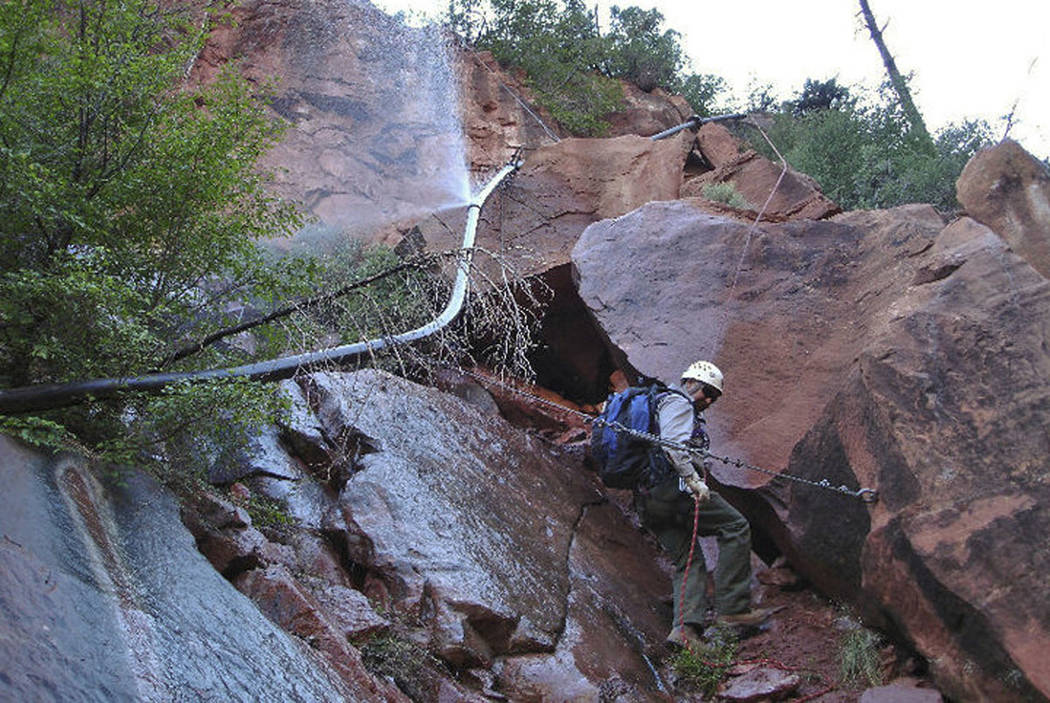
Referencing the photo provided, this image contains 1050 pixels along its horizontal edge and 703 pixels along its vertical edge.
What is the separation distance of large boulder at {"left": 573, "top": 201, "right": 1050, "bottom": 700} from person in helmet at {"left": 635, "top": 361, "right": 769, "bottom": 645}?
1.57 feet

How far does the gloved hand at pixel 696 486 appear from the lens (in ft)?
21.2

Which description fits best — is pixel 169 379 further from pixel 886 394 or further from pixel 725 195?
pixel 725 195

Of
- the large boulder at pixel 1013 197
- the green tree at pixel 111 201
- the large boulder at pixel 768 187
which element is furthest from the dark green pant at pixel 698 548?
the large boulder at pixel 768 187

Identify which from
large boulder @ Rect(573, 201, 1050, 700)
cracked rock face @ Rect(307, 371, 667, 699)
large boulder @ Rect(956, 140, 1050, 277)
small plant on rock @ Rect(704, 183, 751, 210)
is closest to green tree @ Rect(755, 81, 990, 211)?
small plant on rock @ Rect(704, 183, 751, 210)

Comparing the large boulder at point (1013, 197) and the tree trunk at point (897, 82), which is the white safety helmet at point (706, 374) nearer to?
the large boulder at point (1013, 197)

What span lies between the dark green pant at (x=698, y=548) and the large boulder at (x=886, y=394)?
0.43 meters

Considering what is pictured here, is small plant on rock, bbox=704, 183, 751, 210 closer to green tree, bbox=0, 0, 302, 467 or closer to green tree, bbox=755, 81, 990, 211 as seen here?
green tree, bbox=755, 81, 990, 211

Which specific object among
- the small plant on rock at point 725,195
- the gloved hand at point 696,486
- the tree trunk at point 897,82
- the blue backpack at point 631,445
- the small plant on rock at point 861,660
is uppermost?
the tree trunk at point 897,82

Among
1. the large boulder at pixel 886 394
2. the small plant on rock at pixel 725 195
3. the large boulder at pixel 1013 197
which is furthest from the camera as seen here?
the small plant on rock at pixel 725 195

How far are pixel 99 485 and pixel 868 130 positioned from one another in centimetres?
1526

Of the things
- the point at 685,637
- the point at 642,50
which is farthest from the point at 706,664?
the point at 642,50

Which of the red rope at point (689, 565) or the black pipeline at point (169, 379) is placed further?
the red rope at point (689, 565)

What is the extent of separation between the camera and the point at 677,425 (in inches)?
258

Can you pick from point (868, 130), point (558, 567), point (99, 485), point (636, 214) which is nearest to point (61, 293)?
point (99, 485)
